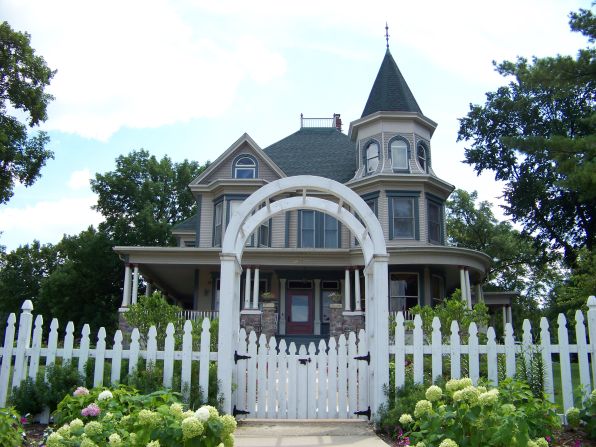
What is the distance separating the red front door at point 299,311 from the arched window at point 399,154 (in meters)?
5.94

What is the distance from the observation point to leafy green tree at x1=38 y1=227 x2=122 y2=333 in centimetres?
3256

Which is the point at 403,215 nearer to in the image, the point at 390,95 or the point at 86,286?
the point at 390,95

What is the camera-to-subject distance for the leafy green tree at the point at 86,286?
32.6 meters

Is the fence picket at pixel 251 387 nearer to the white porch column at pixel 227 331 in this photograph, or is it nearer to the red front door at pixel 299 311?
the white porch column at pixel 227 331

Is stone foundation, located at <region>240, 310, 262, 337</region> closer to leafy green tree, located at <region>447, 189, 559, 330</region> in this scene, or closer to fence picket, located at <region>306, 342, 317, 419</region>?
fence picket, located at <region>306, 342, 317, 419</region>

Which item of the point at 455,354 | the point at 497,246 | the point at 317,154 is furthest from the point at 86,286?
the point at 455,354

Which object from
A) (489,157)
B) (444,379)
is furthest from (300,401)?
(489,157)

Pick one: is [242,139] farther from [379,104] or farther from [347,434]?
[347,434]

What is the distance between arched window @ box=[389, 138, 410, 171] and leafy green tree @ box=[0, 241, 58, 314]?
28.0 meters

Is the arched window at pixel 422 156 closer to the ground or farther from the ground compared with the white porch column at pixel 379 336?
farther from the ground

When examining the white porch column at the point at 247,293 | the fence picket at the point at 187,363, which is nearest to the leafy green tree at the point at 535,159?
the white porch column at the point at 247,293

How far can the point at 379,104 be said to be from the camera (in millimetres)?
23359

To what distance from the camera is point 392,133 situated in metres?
22.9

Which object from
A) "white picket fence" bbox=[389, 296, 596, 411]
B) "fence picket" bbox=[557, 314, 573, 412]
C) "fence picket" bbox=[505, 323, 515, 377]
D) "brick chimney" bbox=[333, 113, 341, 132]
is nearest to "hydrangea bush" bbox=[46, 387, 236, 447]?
"white picket fence" bbox=[389, 296, 596, 411]
